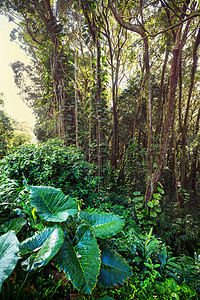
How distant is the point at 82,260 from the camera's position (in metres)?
0.73

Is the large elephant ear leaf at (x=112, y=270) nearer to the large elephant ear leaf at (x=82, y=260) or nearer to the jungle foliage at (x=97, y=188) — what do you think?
the jungle foliage at (x=97, y=188)

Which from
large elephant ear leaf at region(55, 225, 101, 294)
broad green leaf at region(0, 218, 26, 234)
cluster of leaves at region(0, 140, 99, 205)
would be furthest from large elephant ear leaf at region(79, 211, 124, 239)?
cluster of leaves at region(0, 140, 99, 205)

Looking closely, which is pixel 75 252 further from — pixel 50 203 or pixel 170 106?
pixel 170 106

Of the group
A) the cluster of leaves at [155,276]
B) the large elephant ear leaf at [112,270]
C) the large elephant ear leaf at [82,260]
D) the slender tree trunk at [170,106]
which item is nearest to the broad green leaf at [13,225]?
the large elephant ear leaf at [82,260]

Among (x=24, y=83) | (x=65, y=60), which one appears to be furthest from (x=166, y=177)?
(x=24, y=83)

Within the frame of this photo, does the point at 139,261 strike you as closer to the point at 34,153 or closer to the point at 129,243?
the point at 129,243

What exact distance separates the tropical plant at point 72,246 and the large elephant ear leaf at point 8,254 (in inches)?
0.9

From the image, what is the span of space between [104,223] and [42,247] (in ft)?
1.57

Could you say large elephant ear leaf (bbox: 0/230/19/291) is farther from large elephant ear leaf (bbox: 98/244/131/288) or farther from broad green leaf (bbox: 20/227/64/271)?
large elephant ear leaf (bbox: 98/244/131/288)

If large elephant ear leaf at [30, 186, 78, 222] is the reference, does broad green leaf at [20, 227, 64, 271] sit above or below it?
below

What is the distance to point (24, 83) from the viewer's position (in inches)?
289

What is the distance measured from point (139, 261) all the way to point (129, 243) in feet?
0.58

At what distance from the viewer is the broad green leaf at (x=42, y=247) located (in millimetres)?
633

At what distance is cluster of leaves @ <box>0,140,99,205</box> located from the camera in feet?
6.27
